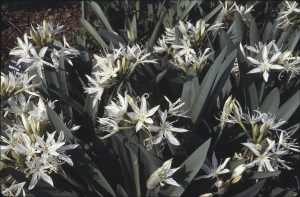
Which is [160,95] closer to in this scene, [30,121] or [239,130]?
[239,130]

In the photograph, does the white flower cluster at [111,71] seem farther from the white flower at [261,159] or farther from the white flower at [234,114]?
the white flower at [261,159]

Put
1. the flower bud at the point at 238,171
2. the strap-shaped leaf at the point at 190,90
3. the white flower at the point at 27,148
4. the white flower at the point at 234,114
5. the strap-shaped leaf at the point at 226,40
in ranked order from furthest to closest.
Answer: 1. the strap-shaped leaf at the point at 226,40
2. the strap-shaped leaf at the point at 190,90
3. the white flower at the point at 234,114
4. the flower bud at the point at 238,171
5. the white flower at the point at 27,148

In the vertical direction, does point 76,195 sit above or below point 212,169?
below

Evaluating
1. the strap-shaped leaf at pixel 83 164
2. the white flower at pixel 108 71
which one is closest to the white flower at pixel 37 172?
the strap-shaped leaf at pixel 83 164

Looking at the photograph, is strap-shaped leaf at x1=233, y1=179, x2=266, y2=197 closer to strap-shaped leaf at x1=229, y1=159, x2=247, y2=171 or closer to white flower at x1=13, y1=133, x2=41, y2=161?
strap-shaped leaf at x1=229, y1=159, x2=247, y2=171

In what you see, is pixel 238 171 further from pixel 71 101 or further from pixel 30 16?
pixel 30 16

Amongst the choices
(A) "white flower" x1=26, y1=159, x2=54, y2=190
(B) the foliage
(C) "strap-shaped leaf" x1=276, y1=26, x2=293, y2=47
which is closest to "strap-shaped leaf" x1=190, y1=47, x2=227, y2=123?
(B) the foliage

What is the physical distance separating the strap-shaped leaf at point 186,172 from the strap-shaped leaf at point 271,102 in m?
0.48

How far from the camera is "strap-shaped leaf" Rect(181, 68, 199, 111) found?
5.60 feet

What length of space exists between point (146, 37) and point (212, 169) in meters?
1.50

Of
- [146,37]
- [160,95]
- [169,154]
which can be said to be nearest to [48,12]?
[146,37]

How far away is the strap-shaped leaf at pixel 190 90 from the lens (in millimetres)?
1707

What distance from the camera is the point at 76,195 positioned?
156 cm

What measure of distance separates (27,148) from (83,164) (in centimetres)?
24
